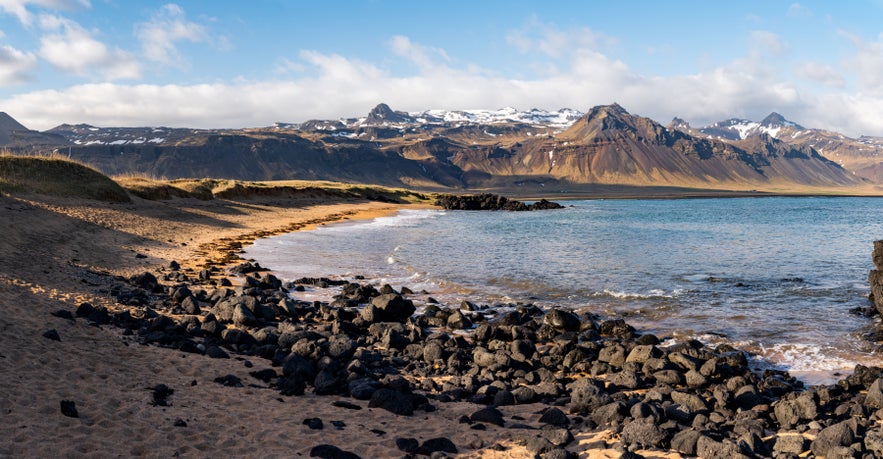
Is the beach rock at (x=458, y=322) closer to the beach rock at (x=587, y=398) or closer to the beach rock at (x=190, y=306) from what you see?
the beach rock at (x=587, y=398)

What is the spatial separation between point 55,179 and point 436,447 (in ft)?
150

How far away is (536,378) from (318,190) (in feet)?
312

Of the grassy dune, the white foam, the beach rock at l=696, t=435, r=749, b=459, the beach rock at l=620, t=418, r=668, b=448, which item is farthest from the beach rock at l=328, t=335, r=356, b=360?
the grassy dune

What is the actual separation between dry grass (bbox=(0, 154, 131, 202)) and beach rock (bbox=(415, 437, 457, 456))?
121 ft

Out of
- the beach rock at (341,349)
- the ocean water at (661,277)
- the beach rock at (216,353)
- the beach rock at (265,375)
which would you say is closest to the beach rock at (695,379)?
the ocean water at (661,277)

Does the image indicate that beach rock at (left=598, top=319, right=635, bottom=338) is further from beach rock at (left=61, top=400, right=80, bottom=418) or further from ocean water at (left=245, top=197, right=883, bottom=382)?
beach rock at (left=61, top=400, right=80, bottom=418)

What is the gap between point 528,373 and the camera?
Answer: 548 inches

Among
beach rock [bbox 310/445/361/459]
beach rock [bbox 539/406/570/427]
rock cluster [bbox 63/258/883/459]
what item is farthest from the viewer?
beach rock [bbox 539/406/570/427]

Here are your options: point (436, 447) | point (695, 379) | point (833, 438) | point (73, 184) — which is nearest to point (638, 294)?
point (695, 379)

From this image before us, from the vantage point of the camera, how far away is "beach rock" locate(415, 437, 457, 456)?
29.8 ft

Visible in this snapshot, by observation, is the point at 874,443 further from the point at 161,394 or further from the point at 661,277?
the point at 661,277

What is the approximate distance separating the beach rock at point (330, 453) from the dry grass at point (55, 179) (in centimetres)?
3604

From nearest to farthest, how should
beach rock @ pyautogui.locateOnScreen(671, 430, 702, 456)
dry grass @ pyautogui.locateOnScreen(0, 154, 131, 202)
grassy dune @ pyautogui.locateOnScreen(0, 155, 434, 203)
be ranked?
beach rock @ pyautogui.locateOnScreen(671, 430, 702, 456) < dry grass @ pyautogui.locateOnScreen(0, 154, 131, 202) < grassy dune @ pyautogui.locateOnScreen(0, 155, 434, 203)

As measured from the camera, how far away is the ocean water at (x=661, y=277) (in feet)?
59.7
